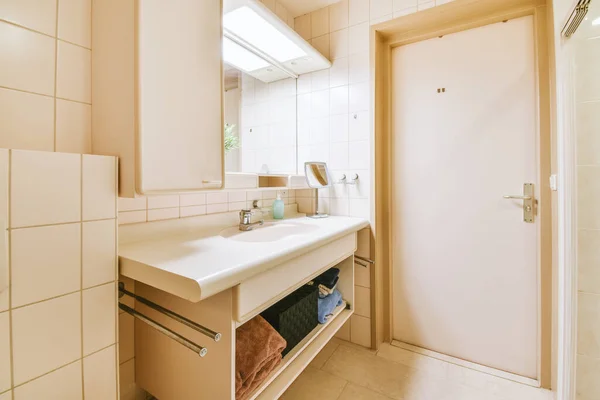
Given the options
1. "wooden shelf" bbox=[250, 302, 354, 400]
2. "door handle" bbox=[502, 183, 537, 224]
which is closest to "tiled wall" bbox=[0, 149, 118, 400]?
"wooden shelf" bbox=[250, 302, 354, 400]

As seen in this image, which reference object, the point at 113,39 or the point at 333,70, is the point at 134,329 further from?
the point at 333,70

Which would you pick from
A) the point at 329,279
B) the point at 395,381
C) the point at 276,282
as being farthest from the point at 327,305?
the point at 276,282

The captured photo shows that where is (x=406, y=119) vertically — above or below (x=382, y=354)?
above

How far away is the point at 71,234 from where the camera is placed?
2.21 feet

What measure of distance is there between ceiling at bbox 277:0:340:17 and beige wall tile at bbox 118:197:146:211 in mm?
1547

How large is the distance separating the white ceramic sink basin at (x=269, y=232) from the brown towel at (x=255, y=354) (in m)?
0.36

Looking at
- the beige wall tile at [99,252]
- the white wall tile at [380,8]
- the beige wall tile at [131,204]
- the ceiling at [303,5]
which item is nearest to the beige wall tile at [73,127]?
the beige wall tile at [131,204]

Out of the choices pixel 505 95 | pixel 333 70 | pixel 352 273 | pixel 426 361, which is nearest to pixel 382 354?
pixel 426 361

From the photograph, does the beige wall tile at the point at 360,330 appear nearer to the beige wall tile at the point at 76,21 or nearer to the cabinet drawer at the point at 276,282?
the cabinet drawer at the point at 276,282

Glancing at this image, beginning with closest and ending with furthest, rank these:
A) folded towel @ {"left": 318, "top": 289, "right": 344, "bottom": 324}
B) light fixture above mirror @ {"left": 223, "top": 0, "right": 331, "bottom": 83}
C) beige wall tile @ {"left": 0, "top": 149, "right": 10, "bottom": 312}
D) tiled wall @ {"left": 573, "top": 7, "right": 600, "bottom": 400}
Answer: beige wall tile @ {"left": 0, "top": 149, "right": 10, "bottom": 312}, tiled wall @ {"left": 573, "top": 7, "right": 600, "bottom": 400}, light fixture above mirror @ {"left": 223, "top": 0, "right": 331, "bottom": 83}, folded towel @ {"left": 318, "top": 289, "right": 344, "bottom": 324}

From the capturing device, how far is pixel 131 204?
0.99 meters

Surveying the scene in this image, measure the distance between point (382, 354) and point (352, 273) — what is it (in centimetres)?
54

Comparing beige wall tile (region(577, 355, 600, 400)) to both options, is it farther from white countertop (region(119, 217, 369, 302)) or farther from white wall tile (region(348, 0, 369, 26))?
white wall tile (region(348, 0, 369, 26))

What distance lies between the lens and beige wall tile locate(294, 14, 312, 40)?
1859 millimetres
